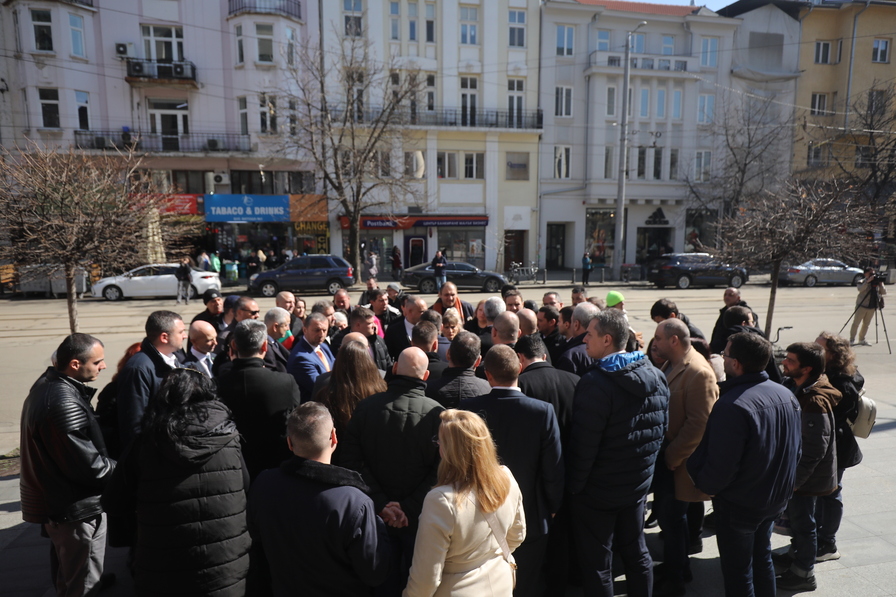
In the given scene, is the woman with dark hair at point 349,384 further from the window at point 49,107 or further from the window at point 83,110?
the window at point 49,107

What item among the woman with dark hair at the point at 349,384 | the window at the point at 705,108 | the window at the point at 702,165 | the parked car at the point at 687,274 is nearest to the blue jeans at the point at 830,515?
the woman with dark hair at the point at 349,384

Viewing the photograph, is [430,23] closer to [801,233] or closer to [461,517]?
[801,233]

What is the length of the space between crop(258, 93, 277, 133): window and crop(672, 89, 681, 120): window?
22598 mm

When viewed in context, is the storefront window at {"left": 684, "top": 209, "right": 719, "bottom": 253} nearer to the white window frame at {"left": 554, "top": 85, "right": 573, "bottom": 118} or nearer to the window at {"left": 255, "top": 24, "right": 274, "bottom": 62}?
the white window frame at {"left": 554, "top": 85, "right": 573, "bottom": 118}

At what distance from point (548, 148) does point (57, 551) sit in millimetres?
32085

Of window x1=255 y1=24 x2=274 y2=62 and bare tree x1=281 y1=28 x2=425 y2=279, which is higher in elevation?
window x1=255 y1=24 x2=274 y2=62

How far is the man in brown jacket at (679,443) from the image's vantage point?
390 cm

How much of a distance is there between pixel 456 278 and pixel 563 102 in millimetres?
15647

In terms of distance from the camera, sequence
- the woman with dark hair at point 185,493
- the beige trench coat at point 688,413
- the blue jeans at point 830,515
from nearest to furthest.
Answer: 1. the woman with dark hair at point 185,493
2. the beige trench coat at point 688,413
3. the blue jeans at point 830,515

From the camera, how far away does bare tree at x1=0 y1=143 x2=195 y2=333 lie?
665 cm

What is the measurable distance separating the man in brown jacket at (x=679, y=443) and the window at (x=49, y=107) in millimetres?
31163

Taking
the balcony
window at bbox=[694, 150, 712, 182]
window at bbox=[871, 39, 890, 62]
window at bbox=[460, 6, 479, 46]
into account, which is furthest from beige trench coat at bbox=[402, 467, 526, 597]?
A: window at bbox=[871, 39, 890, 62]

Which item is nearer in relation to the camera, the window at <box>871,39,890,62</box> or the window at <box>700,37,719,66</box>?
the window at <box>700,37,719,66</box>

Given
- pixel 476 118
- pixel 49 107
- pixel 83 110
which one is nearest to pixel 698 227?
pixel 476 118
